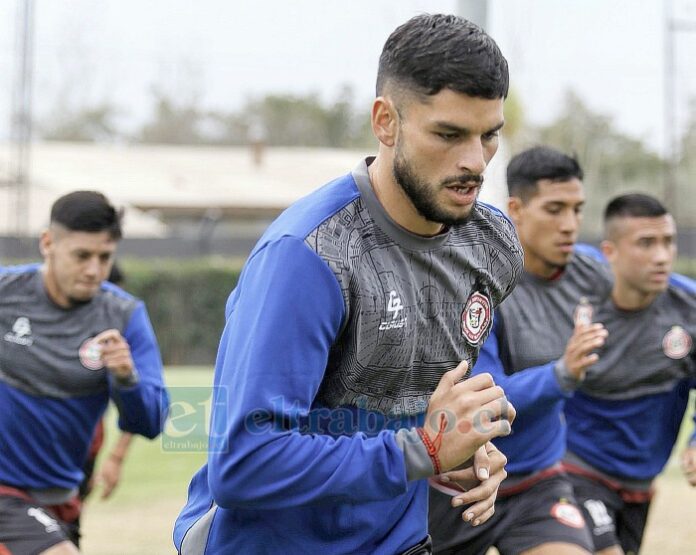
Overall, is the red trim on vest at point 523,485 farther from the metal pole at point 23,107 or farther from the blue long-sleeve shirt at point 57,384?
the metal pole at point 23,107

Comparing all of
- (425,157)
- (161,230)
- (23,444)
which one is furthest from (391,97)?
(161,230)

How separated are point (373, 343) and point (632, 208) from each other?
3.74 m

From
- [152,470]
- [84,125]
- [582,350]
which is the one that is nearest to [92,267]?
[582,350]

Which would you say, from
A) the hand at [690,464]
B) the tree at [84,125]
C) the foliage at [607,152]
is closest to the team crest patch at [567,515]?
the hand at [690,464]

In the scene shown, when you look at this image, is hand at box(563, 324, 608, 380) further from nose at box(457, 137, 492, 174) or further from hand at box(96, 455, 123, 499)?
hand at box(96, 455, 123, 499)

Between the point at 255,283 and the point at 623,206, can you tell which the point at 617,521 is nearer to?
the point at 623,206

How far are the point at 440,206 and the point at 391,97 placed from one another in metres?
0.32

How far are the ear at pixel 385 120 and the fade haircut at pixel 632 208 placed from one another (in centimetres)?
357

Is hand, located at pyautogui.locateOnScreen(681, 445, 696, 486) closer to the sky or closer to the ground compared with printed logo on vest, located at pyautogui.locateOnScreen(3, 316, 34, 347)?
closer to the ground

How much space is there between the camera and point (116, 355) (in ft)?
17.1

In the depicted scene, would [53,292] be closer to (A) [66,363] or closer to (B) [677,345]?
(A) [66,363]

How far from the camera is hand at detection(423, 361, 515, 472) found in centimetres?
273

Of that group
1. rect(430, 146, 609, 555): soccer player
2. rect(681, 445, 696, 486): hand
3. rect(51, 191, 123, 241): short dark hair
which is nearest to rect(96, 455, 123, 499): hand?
rect(51, 191, 123, 241): short dark hair

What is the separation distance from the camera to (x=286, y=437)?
8.83 ft
